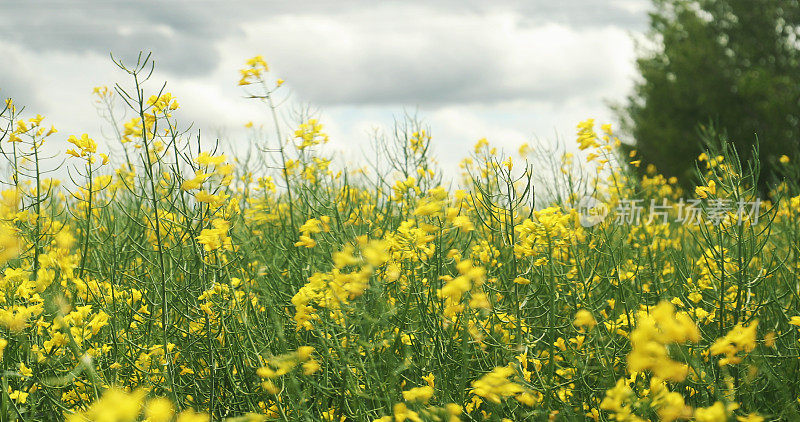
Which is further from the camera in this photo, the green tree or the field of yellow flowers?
the green tree

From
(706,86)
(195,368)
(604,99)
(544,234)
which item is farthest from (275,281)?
(604,99)

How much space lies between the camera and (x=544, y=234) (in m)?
2.00

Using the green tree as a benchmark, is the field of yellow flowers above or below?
below

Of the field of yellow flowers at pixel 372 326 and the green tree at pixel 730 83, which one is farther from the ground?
the green tree at pixel 730 83

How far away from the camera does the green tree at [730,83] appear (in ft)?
33.9

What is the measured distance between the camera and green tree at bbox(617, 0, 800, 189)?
10320mm

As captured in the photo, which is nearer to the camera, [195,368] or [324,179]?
[195,368]

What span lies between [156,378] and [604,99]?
1220 cm

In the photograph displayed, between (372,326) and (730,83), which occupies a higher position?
(730,83)

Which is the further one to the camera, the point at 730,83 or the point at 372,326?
the point at 730,83

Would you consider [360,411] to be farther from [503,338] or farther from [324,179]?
[324,179]

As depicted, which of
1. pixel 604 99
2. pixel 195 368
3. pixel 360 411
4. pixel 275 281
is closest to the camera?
pixel 360 411

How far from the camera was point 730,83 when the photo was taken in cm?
1091

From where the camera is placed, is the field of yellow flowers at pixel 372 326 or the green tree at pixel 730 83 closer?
the field of yellow flowers at pixel 372 326
